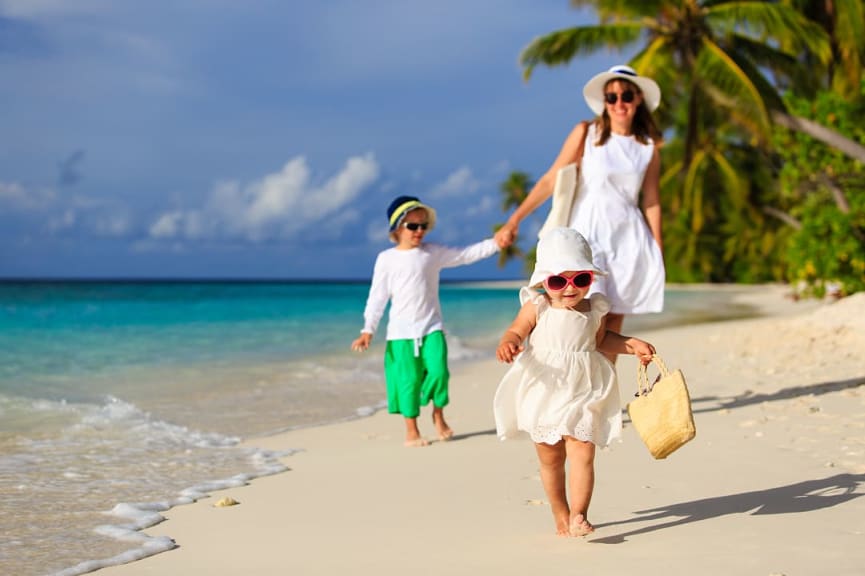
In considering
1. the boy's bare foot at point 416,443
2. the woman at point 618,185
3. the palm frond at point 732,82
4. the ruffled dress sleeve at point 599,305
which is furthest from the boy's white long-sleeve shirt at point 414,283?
the palm frond at point 732,82

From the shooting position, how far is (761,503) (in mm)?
3689

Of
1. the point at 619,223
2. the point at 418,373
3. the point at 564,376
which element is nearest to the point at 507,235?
the point at 619,223

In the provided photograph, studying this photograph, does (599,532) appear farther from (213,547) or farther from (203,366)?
(203,366)

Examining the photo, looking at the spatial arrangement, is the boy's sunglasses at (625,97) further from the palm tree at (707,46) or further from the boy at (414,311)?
the palm tree at (707,46)

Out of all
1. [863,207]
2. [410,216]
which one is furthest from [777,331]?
[410,216]

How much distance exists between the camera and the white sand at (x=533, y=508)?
120 inches

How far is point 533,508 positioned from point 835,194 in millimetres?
14493

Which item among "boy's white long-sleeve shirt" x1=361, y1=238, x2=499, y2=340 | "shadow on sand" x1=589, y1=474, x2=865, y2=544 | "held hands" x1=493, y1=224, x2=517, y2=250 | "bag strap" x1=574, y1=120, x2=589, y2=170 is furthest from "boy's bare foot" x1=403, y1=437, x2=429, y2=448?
"shadow on sand" x1=589, y1=474, x2=865, y2=544

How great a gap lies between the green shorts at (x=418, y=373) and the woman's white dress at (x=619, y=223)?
1.31 m

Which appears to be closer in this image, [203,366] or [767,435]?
[767,435]

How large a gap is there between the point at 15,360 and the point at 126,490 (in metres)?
9.65

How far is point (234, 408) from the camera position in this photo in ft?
26.1

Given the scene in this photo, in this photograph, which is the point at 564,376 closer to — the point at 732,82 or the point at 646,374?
the point at 646,374

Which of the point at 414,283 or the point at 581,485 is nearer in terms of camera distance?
the point at 581,485
